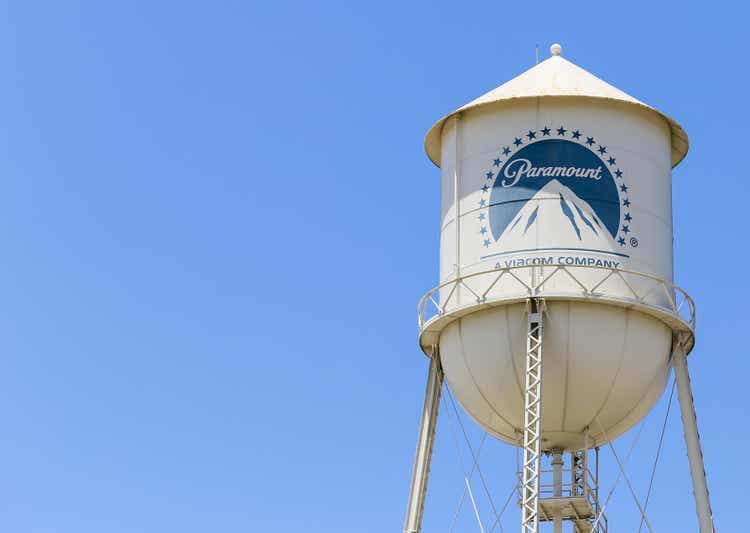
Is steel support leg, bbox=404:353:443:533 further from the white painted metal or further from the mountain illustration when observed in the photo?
the mountain illustration

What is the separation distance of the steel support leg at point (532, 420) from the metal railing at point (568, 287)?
0.34 metres

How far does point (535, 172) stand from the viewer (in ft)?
96.1

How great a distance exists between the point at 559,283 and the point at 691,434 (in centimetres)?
335

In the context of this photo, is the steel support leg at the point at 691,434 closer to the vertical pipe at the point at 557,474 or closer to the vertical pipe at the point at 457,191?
the vertical pipe at the point at 557,474

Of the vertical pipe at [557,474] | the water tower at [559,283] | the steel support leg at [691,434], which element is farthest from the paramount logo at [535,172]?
the vertical pipe at [557,474]

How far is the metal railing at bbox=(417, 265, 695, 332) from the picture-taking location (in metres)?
28.6

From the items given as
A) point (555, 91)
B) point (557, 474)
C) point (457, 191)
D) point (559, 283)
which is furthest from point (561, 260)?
point (557, 474)

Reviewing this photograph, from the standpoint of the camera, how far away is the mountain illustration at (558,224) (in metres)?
29.0

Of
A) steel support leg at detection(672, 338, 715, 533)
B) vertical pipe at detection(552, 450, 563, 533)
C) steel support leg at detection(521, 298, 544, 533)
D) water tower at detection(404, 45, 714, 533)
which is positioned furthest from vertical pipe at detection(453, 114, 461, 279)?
steel support leg at detection(672, 338, 715, 533)

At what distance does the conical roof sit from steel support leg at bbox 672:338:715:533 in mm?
3770

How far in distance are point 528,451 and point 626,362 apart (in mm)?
2196

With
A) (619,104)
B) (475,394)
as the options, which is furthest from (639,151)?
(475,394)

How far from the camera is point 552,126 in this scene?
2955cm

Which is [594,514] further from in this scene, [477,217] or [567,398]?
[477,217]
